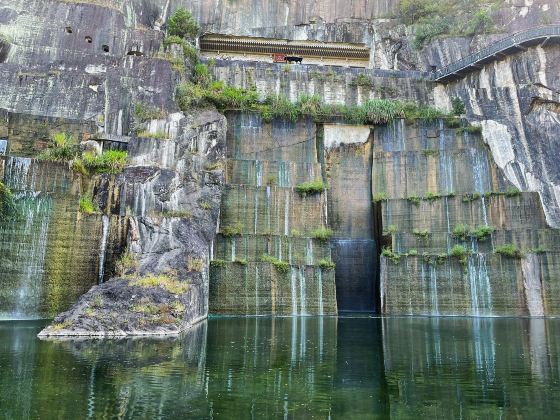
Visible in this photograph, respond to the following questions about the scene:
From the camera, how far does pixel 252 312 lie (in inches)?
842

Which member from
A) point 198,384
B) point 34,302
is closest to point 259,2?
point 34,302

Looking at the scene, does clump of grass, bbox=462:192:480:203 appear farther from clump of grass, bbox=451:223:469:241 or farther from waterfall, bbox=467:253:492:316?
waterfall, bbox=467:253:492:316

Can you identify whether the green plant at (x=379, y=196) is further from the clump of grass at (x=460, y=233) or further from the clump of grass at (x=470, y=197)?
the clump of grass at (x=460, y=233)

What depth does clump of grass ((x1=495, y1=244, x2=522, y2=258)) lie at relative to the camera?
74.1ft

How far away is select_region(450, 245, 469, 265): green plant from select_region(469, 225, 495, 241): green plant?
97 cm

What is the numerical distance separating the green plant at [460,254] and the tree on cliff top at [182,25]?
22.4 metres

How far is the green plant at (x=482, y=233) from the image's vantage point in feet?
77.0

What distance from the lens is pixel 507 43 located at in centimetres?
2962

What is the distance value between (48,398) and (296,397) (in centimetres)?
318

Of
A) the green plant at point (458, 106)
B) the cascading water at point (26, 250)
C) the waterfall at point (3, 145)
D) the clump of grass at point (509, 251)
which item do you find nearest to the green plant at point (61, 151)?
the waterfall at point (3, 145)

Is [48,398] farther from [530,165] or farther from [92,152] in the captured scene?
[530,165]

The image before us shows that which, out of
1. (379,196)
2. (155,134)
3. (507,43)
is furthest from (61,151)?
(507,43)

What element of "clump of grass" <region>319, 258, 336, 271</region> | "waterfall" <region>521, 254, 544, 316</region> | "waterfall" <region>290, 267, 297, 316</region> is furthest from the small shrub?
"waterfall" <region>521, 254, 544, 316</region>

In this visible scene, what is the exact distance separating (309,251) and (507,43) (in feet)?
53.6
